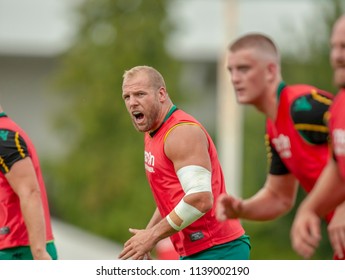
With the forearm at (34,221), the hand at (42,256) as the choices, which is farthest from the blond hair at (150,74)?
the hand at (42,256)

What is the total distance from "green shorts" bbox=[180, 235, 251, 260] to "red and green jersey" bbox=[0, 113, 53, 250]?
4.74ft

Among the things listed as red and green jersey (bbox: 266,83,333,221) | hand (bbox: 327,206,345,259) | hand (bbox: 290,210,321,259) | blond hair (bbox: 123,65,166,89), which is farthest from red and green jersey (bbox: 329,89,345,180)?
blond hair (bbox: 123,65,166,89)

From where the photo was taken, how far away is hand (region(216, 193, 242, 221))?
7.82m

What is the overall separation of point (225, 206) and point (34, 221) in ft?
5.66

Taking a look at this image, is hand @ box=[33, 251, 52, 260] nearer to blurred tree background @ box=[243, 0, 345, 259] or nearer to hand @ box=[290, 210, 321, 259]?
hand @ box=[290, 210, 321, 259]

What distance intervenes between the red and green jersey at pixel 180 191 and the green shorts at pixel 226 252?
0.03m

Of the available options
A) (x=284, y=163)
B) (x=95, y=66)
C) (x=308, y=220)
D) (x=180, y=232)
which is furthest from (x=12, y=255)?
(x=95, y=66)

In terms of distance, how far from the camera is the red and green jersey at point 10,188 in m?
8.84

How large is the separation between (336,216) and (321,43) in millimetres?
21024

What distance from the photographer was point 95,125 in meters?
28.1

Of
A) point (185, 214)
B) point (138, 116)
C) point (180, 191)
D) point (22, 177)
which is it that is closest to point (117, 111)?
point (22, 177)

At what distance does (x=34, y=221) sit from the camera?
880 centimetres

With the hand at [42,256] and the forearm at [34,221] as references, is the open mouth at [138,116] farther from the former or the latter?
the hand at [42,256]
